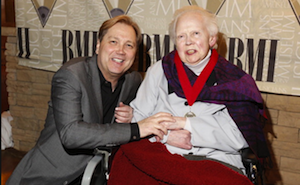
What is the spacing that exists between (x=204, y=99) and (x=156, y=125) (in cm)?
30

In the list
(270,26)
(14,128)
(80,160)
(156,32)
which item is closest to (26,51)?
(14,128)

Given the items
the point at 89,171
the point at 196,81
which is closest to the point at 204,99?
the point at 196,81

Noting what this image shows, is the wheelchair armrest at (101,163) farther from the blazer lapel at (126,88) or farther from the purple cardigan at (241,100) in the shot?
the purple cardigan at (241,100)

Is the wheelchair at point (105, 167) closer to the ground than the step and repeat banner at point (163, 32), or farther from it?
closer to the ground

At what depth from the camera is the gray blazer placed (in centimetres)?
Result: 166

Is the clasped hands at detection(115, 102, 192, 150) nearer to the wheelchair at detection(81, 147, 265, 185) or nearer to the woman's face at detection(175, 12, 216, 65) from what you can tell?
the wheelchair at detection(81, 147, 265, 185)

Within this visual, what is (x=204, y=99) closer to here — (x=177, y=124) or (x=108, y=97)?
(x=177, y=124)

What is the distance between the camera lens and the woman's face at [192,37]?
176 cm

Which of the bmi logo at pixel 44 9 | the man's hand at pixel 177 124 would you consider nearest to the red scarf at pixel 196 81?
the man's hand at pixel 177 124

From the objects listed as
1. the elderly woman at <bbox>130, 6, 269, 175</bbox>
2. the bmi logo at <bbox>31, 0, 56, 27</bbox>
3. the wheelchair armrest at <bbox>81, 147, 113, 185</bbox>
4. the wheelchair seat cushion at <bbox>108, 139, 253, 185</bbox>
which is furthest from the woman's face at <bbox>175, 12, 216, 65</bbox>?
the bmi logo at <bbox>31, 0, 56, 27</bbox>

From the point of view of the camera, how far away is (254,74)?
2342 millimetres

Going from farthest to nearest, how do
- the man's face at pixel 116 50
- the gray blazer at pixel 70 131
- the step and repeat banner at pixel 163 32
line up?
the step and repeat banner at pixel 163 32 < the man's face at pixel 116 50 < the gray blazer at pixel 70 131

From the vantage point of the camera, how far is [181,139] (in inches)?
68.2

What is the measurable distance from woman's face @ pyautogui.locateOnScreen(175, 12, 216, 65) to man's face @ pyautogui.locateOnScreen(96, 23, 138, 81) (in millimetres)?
305
